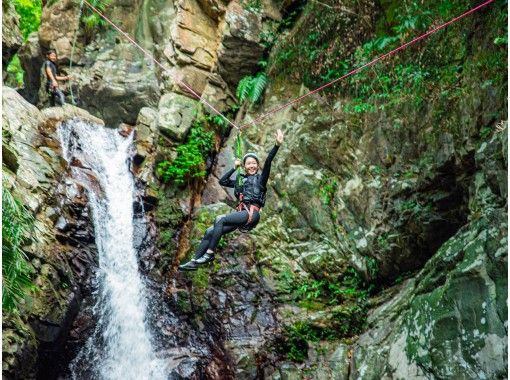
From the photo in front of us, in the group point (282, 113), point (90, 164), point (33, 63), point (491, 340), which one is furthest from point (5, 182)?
point (33, 63)

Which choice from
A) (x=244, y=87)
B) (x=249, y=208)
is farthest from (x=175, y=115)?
(x=249, y=208)

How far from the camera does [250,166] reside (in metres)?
6.68

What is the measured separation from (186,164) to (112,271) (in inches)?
120

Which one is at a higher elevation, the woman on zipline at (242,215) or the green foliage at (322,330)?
the woman on zipline at (242,215)

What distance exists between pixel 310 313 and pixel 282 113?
4796mm

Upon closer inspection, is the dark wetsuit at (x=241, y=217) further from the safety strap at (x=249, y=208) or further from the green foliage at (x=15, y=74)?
the green foliage at (x=15, y=74)

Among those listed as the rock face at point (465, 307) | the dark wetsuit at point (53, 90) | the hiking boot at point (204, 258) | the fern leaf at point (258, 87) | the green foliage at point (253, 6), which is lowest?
the rock face at point (465, 307)

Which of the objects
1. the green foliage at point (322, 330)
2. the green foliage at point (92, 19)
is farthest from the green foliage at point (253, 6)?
the green foliage at point (322, 330)

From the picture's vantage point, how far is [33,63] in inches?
645

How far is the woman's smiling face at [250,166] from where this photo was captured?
6.68 meters

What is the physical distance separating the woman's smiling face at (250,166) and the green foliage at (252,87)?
4.95 metres

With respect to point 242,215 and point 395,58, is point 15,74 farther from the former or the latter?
point 242,215

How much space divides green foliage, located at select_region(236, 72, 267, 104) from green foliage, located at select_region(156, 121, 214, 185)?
5.31ft

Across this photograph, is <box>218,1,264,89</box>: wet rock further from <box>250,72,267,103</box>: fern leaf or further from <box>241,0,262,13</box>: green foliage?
<box>250,72,267,103</box>: fern leaf
